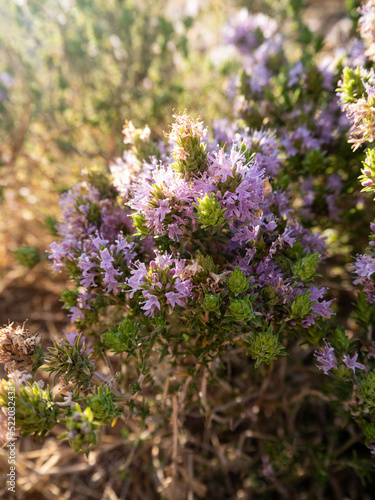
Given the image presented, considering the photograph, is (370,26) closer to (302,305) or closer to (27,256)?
(302,305)

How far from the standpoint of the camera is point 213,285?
1795 mm

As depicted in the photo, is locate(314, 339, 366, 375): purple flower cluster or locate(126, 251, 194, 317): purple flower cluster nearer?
locate(126, 251, 194, 317): purple flower cluster

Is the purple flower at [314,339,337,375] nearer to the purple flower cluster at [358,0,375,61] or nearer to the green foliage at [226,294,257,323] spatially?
A: the green foliage at [226,294,257,323]

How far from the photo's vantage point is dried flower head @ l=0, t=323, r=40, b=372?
69.6 inches

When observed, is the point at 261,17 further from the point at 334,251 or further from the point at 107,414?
the point at 107,414

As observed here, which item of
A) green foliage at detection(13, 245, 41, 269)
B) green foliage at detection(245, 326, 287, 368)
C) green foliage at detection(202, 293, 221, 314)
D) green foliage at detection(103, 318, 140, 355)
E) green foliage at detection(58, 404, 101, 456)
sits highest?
green foliage at detection(13, 245, 41, 269)

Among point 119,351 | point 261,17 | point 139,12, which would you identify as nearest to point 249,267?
point 119,351

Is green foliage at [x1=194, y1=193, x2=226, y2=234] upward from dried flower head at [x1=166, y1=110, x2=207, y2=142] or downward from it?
downward

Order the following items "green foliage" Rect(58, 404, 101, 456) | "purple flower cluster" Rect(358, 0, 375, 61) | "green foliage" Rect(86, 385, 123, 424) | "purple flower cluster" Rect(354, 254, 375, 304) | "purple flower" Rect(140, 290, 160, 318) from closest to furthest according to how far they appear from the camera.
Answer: "green foliage" Rect(58, 404, 101, 456), "green foliage" Rect(86, 385, 123, 424), "purple flower" Rect(140, 290, 160, 318), "purple flower cluster" Rect(354, 254, 375, 304), "purple flower cluster" Rect(358, 0, 375, 61)

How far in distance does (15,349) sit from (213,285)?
1.01m

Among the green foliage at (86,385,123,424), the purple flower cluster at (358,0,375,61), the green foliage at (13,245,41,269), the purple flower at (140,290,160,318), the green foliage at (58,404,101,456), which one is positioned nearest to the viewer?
the green foliage at (58,404,101,456)

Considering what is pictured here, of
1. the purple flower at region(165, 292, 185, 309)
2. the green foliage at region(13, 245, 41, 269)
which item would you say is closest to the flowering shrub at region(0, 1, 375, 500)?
the purple flower at region(165, 292, 185, 309)

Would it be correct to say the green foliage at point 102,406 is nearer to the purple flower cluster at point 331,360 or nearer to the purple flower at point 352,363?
the purple flower cluster at point 331,360

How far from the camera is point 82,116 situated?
416 centimetres
